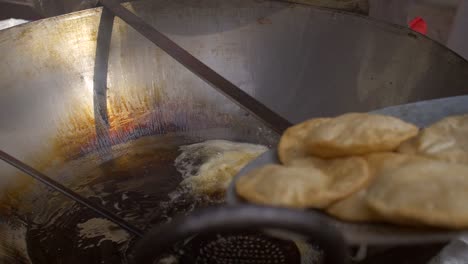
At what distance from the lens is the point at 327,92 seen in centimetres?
176

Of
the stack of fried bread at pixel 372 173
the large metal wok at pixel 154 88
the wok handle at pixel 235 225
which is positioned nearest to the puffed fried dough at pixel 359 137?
the stack of fried bread at pixel 372 173

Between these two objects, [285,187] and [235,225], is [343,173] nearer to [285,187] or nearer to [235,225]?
[285,187]

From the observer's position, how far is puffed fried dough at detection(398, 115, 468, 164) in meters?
0.79

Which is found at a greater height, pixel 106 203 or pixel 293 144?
pixel 293 144

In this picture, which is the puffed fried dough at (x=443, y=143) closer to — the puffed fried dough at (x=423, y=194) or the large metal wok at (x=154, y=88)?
the puffed fried dough at (x=423, y=194)

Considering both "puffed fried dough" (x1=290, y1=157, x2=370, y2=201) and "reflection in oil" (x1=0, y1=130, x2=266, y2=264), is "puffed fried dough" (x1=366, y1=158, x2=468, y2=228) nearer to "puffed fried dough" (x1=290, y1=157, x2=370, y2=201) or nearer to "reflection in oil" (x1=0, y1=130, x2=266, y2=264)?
"puffed fried dough" (x1=290, y1=157, x2=370, y2=201)

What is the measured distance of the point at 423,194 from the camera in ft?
2.23

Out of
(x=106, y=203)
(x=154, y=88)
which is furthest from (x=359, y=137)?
(x=154, y=88)

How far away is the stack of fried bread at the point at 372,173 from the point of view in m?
0.66

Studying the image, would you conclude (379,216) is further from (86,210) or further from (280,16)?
(280,16)

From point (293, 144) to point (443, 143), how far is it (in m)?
0.29

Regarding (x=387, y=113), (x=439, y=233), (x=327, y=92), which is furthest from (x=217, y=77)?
(x=439, y=233)

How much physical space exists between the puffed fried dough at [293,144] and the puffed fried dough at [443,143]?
0.19 meters

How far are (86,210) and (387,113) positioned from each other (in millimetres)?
1047
